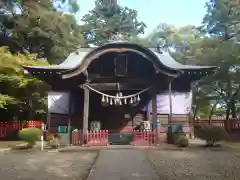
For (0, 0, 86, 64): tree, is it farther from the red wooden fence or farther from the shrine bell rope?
the red wooden fence

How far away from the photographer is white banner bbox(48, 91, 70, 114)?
1827 cm

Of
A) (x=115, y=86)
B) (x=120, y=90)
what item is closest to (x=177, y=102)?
(x=120, y=90)

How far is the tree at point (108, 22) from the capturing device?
163 feet

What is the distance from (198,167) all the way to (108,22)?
4451 centimetres

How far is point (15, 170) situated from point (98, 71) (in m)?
9.82

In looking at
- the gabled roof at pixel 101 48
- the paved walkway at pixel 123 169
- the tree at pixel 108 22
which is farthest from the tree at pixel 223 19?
the tree at pixel 108 22

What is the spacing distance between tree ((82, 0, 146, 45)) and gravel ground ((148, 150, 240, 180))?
40.5 metres

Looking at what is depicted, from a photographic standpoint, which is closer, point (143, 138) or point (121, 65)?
point (143, 138)

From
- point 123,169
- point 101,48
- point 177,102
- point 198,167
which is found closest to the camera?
point 123,169

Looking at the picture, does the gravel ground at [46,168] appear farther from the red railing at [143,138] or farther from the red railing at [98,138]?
the red railing at [143,138]

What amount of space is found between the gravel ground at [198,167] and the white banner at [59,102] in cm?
908

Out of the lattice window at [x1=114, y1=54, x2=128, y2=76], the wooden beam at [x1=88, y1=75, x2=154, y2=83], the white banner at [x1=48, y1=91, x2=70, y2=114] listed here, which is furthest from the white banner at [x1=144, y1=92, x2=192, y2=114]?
the white banner at [x1=48, y1=91, x2=70, y2=114]

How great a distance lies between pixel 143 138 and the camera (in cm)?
1495

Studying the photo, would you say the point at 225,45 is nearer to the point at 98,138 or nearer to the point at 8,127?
the point at 98,138
